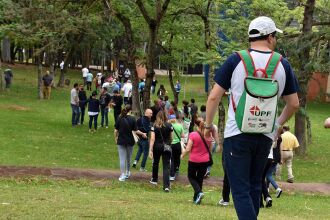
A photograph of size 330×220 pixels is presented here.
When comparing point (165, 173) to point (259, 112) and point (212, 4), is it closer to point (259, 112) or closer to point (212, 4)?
point (259, 112)

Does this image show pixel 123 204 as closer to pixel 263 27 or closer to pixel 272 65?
pixel 272 65

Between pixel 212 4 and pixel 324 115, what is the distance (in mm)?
17745

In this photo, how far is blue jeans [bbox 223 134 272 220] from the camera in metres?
5.22

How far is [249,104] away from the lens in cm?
520

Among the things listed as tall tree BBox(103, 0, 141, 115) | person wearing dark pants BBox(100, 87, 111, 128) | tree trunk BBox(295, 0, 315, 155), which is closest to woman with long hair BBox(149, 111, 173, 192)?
tree trunk BBox(295, 0, 315, 155)

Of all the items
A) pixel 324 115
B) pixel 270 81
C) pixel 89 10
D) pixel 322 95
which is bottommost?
pixel 324 115

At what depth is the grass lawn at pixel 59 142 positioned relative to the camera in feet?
63.1

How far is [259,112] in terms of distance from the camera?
5199 mm

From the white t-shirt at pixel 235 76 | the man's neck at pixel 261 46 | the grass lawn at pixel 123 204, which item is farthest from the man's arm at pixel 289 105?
the grass lawn at pixel 123 204

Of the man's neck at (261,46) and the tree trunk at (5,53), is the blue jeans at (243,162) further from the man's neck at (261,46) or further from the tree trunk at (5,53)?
the tree trunk at (5,53)

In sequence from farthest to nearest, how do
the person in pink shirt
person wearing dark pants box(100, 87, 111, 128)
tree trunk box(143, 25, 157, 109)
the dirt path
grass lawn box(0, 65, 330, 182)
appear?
person wearing dark pants box(100, 87, 111, 128), tree trunk box(143, 25, 157, 109), grass lawn box(0, 65, 330, 182), the dirt path, the person in pink shirt

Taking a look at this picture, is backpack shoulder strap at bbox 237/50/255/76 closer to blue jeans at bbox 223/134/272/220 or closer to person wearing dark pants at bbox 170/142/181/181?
blue jeans at bbox 223/134/272/220

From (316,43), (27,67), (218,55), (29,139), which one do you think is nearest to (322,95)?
(316,43)

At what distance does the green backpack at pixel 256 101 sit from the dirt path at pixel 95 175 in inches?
444
